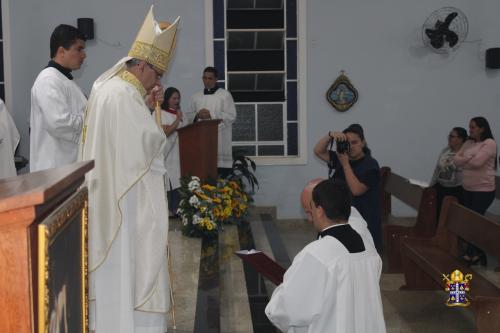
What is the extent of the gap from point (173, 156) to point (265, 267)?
564 cm

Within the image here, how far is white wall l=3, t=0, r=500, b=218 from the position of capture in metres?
10.3

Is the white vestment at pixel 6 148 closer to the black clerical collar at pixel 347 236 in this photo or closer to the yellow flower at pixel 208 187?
the yellow flower at pixel 208 187

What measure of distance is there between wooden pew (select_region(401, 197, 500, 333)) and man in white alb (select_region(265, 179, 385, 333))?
157 cm

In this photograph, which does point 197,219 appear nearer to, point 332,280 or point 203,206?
point 203,206

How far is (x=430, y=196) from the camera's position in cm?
684

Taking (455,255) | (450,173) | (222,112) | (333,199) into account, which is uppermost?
(222,112)

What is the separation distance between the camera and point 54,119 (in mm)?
4727

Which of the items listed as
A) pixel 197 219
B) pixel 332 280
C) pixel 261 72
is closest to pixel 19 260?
pixel 332 280

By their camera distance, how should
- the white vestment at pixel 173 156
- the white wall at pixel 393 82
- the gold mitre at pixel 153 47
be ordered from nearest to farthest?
the gold mitre at pixel 153 47, the white vestment at pixel 173 156, the white wall at pixel 393 82

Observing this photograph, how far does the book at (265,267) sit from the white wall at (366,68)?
6898 mm

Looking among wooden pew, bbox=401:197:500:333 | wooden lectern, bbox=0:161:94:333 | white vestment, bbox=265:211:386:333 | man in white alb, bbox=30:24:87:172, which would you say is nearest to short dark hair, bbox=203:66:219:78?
wooden pew, bbox=401:197:500:333

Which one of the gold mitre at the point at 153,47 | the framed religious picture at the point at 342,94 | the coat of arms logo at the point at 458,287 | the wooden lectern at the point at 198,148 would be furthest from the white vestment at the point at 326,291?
the framed religious picture at the point at 342,94

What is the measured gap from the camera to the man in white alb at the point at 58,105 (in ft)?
15.5

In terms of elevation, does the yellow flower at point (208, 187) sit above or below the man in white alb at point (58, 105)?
below
